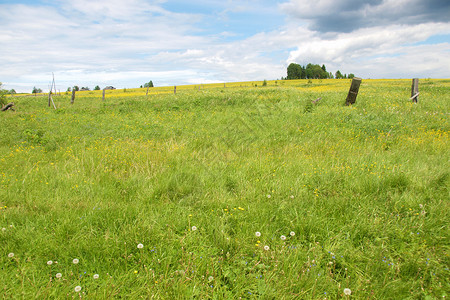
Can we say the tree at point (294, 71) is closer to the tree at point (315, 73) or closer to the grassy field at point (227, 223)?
the tree at point (315, 73)

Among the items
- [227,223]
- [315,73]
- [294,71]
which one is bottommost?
[227,223]

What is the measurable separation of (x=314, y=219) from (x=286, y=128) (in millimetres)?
5483

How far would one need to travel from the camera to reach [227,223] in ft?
9.80

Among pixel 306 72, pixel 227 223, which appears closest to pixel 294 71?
pixel 306 72

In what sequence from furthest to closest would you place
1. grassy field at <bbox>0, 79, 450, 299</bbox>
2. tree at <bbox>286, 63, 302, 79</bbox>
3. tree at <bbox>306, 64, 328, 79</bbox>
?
tree at <bbox>286, 63, 302, 79</bbox>, tree at <bbox>306, 64, 328, 79</bbox>, grassy field at <bbox>0, 79, 450, 299</bbox>

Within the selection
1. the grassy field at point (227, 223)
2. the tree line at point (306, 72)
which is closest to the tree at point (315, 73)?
the tree line at point (306, 72)

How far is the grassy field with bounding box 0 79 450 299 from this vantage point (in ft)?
7.12

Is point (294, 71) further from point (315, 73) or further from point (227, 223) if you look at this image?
point (227, 223)

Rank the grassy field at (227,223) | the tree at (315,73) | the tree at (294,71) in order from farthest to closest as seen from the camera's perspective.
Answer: the tree at (294,71)
the tree at (315,73)
the grassy field at (227,223)

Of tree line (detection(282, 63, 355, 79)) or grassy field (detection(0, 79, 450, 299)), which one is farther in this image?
tree line (detection(282, 63, 355, 79))

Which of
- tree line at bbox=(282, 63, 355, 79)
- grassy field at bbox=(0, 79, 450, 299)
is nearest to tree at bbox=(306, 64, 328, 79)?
tree line at bbox=(282, 63, 355, 79)

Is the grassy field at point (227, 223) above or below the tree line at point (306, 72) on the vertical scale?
below

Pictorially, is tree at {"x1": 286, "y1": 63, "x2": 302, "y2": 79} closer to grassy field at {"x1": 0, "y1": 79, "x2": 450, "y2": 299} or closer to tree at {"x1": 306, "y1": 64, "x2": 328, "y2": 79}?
tree at {"x1": 306, "y1": 64, "x2": 328, "y2": 79}

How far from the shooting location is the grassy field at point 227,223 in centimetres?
217
